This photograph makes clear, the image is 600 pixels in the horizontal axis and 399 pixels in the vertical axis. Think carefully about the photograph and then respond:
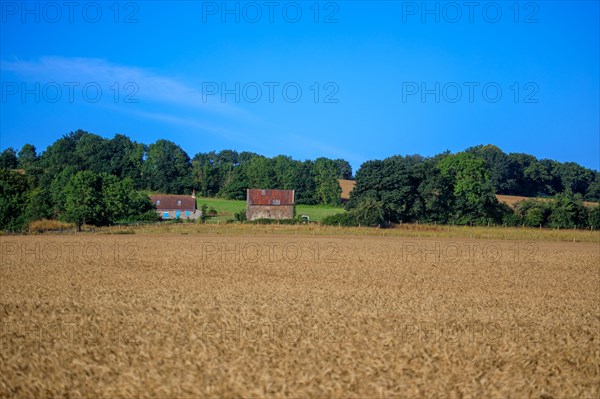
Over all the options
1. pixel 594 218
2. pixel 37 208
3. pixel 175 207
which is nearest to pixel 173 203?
pixel 175 207

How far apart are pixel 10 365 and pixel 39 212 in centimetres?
5626

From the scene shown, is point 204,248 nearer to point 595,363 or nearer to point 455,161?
point 595,363

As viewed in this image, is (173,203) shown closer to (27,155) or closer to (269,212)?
(269,212)

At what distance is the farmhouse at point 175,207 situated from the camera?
96500 millimetres

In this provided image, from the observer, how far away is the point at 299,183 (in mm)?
116562

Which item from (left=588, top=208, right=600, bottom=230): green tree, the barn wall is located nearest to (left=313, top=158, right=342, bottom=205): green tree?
the barn wall

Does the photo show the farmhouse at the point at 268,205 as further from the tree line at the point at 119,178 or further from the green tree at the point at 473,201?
the green tree at the point at 473,201

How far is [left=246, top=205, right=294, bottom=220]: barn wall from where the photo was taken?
290 feet

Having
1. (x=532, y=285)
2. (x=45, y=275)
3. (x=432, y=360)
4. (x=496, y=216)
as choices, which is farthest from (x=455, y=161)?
(x=432, y=360)

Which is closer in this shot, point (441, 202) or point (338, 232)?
point (338, 232)

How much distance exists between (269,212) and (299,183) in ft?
94.4

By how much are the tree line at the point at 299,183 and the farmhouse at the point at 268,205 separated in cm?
1518

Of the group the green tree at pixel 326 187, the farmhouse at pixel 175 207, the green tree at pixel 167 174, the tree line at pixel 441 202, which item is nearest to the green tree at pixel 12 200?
the farmhouse at pixel 175 207

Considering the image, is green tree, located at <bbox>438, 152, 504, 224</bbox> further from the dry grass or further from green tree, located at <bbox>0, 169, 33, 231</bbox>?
green tree, located at <bbox>0, 169, 33, 231</bbox>
